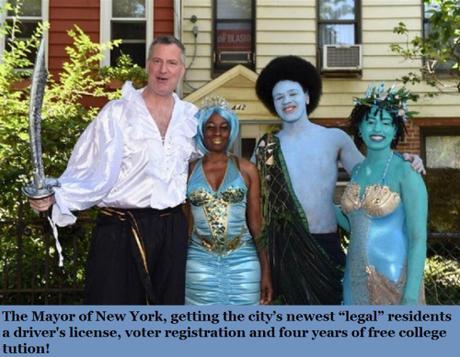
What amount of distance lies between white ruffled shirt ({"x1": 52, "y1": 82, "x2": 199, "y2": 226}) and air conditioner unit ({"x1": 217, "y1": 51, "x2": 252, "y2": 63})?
6.62m

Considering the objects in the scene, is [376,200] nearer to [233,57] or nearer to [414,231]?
[414,231]

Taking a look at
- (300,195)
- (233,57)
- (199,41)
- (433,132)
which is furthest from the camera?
(433,132)

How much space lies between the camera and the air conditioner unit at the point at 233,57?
31.2ft

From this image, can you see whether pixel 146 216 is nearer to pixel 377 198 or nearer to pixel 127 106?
pixel 127 106

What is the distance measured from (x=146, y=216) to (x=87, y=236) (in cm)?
231

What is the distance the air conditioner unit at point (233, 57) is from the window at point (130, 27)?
1.05 m

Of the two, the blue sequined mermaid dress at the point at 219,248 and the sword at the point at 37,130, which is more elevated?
the sword at the point at 37,130

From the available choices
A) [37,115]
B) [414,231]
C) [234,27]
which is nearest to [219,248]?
[414,231]

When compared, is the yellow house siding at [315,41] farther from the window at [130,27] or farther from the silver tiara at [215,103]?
the silver tiara at [215,103]

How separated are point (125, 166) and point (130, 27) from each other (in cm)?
703

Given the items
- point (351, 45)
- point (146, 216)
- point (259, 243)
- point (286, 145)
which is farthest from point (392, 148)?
point (351, 45)

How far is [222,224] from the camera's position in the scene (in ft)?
9.79

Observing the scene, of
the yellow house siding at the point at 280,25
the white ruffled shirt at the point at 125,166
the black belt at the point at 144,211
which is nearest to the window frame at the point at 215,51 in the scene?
the yellow house siding at the point at 280,25

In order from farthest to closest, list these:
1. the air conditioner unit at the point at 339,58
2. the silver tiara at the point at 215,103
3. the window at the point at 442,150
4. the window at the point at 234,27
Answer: the window at the point at 442,150 < the window at the point at 234,27 < the air conditioner unit at the point at 339,58 < the silver tiara at the point at 215,103
